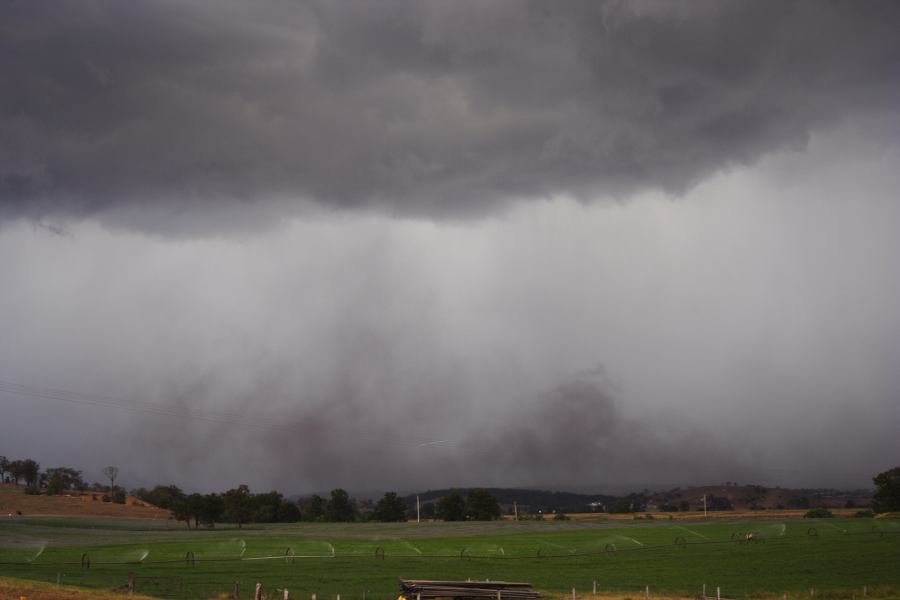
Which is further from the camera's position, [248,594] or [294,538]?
[294,538]

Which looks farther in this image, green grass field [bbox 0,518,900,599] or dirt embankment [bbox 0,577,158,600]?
green grass field [bbox 0,518,900,599]

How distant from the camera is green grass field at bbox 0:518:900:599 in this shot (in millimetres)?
79250

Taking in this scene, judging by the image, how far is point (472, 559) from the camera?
10806 cm

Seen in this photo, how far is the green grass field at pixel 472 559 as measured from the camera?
79.2m

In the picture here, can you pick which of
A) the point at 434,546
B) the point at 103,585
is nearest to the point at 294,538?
the point at 434,546

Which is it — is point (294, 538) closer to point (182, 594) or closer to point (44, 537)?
point (44, 537)

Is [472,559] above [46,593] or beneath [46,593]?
beneath

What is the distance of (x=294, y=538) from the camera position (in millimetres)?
150125

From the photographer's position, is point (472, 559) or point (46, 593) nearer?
point (46, 593)

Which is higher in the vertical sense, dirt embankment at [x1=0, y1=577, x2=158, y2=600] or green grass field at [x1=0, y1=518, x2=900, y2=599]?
dirt embankment at [x1=0, y1=577, x2=158, y2=600]

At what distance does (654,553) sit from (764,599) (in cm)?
5128

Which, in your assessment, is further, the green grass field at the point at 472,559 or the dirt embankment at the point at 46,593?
the green grass field at the point at 472,559

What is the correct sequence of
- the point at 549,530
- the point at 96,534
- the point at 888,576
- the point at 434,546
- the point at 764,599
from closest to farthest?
1. the point at 764,599
2. the point at 888,576
3. the point at 434,546
4. the point at 96,534
5. the point at 549,530

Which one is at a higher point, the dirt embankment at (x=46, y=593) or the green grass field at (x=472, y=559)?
the dirt embankment at (x=46, y=593)
